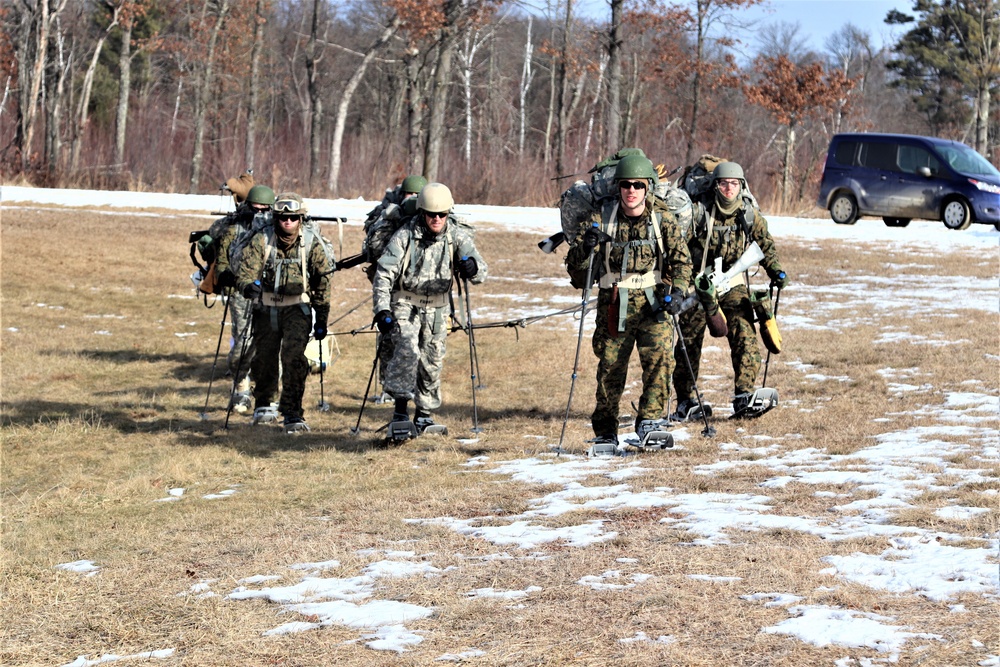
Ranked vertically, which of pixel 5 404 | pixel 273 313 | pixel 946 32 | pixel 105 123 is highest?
pixel 946 32

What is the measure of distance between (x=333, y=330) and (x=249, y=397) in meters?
5.43

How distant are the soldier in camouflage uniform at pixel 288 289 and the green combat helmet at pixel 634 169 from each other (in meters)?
3.10

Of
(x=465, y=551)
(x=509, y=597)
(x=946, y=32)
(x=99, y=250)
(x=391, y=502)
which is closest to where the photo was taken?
(x=509, y=597)

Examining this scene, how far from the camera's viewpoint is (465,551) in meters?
7.06

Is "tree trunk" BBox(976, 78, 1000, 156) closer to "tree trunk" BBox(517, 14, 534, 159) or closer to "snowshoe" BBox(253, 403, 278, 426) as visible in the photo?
"tree trunk" BBox(517, 14, 534, 159)

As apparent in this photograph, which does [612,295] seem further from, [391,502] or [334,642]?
[334,642]

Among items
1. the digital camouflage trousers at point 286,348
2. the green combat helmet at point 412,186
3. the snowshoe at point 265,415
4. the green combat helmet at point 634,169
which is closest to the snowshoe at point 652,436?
the green combat helmet at point 634,169

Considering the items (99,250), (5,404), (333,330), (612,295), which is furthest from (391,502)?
(99,250)

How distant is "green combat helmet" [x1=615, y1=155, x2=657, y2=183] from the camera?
9062mm

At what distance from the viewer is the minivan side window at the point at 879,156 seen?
2788cm

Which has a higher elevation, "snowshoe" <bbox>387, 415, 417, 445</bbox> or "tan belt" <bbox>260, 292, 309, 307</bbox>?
"tan belt" <bbox>260, 292, 309, 307</bbox>

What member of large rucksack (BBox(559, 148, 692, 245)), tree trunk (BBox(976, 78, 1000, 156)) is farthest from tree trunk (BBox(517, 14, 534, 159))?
large rucksack (BBox(559, 148, 692, 245))

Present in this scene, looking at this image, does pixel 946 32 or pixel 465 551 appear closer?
pixel 465 551

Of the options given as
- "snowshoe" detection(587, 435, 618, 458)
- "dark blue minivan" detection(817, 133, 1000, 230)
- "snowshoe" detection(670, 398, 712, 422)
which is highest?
"dark blue minivan" detection(817, 133, 1000, 230)
